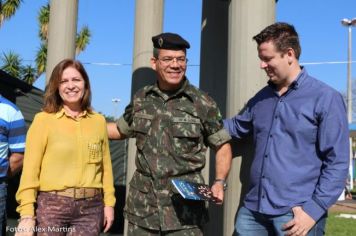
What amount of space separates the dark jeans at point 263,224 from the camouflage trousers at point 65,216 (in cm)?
86

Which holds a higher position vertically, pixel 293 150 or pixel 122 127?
pixel 122 127

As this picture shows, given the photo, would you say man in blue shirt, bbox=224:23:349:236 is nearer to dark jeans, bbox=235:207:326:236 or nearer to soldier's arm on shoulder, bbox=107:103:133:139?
dark jeans, bbox=235:207:326:236

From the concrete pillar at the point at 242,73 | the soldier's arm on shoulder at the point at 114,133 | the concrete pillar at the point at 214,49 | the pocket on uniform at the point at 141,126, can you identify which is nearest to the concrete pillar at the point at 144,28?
the concrete pillar at the point at 214,49

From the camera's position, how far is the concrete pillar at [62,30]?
5707mm

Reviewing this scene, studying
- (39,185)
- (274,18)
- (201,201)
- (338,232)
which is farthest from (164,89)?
(338,232)

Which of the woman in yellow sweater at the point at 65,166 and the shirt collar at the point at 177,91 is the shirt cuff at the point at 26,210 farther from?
the shirt collar at the point at 177,91

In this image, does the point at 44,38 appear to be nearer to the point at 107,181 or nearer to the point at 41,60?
the point at 41,60

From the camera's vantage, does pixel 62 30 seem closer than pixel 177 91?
No

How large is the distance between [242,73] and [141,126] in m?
0.96

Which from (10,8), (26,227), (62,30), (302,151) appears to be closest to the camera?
(302,151)

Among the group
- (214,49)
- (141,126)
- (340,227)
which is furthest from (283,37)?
(340,227)

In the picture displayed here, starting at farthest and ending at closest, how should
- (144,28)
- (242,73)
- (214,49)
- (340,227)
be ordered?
(340,227) < (214,49) < (144,28) < (242,73)

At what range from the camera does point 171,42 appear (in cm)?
294

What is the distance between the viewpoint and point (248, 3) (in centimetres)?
362
